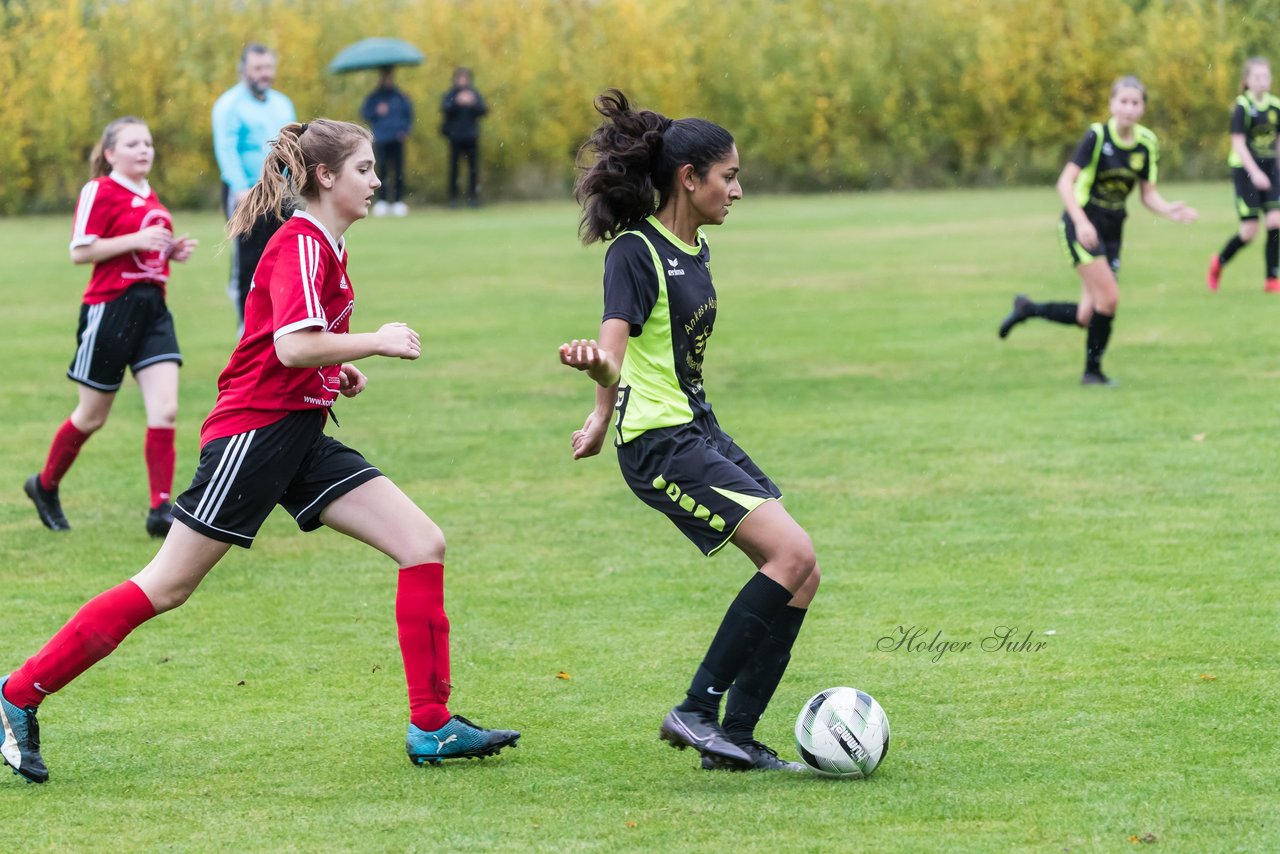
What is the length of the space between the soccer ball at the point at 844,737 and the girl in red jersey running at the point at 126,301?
163 inches

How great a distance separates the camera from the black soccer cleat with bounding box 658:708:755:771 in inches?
191

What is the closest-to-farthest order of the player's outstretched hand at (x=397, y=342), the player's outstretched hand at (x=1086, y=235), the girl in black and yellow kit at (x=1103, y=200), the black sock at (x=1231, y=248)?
the player's outstretched hand at (x=397, y=342)
the player's outstretched hand at (x=1086, y=235)
the girl in black and yellow kit at (x=1103, y=200)
the black sock at (x=1231, y=248)

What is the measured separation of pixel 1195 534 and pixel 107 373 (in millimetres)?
4953

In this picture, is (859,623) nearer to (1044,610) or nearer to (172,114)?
(1044,610)

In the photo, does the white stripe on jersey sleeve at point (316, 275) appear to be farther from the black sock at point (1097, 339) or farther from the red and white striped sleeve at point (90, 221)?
the black sock at point (1097, 339)

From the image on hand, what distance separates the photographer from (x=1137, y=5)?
125 ft

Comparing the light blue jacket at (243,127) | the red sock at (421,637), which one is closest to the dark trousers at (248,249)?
the light blue jacket at (243,127)

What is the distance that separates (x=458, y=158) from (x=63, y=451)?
1039 inches

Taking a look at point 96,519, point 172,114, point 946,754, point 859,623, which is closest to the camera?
point 946,754

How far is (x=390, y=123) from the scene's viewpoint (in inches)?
1267

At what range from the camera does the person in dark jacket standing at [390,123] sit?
105ft

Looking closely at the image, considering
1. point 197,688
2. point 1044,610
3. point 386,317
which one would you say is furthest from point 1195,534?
point 386,317

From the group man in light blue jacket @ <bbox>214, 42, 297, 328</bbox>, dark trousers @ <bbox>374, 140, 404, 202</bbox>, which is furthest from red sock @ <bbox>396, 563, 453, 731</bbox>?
dark trousers @ <bbox>374, 140, 404, 202</bbox>

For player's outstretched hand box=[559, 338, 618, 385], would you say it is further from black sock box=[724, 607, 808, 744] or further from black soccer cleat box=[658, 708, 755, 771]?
black soccer cleat box=[658, 708, 755, 771]
